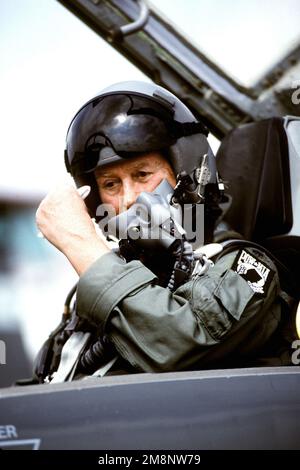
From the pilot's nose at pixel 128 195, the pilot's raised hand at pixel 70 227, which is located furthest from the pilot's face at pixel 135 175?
the pilot's raised hand at pixel 70 227

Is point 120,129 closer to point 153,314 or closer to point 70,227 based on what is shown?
point 70,227

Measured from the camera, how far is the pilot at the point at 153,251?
1.07 meters

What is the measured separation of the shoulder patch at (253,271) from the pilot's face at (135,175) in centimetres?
34

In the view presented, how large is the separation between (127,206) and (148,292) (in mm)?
389

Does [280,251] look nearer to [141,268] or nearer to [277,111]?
[141,268]

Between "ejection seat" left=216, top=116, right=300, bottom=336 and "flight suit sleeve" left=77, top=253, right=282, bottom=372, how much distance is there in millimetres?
395

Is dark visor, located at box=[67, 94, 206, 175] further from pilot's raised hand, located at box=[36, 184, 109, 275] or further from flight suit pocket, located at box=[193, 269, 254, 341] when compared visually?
flight suit pocket, located at box=[193, 269, 254, 341]

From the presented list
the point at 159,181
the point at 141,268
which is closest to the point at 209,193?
the point at 159,181

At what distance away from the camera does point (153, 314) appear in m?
1.06

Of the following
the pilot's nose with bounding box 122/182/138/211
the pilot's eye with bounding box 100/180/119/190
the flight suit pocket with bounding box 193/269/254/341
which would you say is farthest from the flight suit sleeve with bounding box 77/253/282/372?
the pilot's eye with bounding box 100/180/119/190

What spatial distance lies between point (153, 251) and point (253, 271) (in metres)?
0.24

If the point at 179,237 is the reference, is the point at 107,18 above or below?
above

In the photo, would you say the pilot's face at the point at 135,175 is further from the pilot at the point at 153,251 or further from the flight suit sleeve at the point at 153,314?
the flight suit sleeve at the point at 153,314
